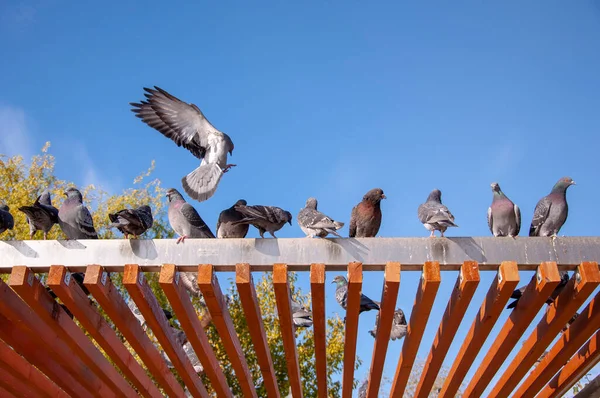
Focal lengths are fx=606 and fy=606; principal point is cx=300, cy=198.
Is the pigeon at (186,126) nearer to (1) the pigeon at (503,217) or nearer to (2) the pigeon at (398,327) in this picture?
(2) the pigeon at (398,327)

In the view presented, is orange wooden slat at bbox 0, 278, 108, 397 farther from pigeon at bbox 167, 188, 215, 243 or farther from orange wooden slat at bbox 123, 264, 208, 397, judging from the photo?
A: pigeon at bbox 167, 188, 215, 243

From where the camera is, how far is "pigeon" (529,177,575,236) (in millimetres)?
4602

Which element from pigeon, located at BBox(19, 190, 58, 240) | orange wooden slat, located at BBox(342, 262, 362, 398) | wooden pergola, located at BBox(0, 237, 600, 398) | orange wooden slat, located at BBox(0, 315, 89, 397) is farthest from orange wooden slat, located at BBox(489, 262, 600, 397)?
pigeon, located at BBox(19, 190, 58, 240)

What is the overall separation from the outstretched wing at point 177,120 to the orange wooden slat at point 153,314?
2.88 m

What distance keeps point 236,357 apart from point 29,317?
1275mm

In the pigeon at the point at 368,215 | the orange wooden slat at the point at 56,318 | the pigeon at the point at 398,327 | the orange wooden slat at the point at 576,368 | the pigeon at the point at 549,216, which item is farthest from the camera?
the pigeon at the point at 398,327

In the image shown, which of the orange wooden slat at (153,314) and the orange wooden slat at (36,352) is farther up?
the orange wooden slat at (153,314)

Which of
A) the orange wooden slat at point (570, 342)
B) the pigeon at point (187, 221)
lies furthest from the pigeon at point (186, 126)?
the orange wooden slat at point (570, 342)

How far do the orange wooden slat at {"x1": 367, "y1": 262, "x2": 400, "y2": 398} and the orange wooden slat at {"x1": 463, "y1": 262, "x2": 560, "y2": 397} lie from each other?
641mm

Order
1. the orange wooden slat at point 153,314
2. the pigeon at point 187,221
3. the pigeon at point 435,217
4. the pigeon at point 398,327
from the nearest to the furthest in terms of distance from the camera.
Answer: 1. the orange wooden slat at point 153,314
2. the pigeon at point 435,217
3. the pigeon at point 187,221
4. the pigeon at point 398,327

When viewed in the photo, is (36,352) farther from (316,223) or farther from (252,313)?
(316,223)

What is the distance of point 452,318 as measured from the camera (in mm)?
3369

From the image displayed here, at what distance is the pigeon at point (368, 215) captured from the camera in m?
5.03

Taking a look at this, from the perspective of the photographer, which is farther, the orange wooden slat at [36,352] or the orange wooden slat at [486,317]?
the orange wooden slat at [36,352]
